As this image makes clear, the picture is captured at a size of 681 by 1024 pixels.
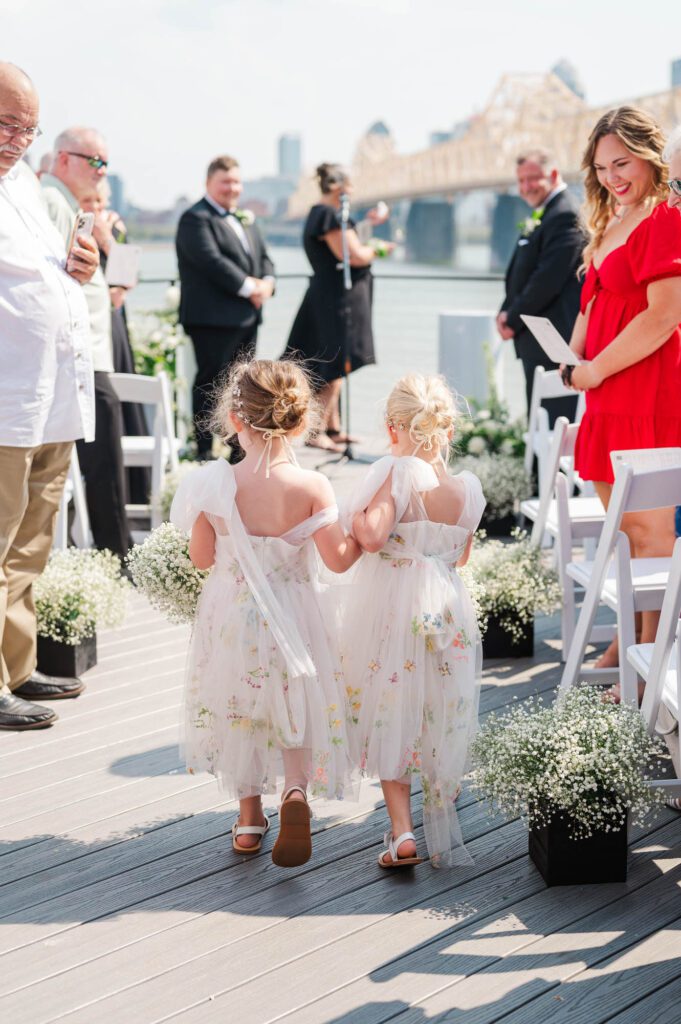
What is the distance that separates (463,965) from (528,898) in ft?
0.99

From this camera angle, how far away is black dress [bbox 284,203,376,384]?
24.9ft

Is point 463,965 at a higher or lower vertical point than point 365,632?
lower

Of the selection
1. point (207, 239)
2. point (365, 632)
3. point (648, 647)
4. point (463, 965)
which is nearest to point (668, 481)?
point (648, 647)

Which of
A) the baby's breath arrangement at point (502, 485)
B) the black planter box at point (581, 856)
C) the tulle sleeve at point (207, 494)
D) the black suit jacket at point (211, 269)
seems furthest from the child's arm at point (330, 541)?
the black suit jacket at point (211, 269)

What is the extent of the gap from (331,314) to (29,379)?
4.38 m

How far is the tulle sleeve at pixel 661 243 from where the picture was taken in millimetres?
3354

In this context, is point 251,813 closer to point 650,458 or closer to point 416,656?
point 416,656

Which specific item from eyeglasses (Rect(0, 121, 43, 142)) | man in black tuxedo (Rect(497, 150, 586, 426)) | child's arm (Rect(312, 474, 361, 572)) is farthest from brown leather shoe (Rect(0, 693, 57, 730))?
man in black tuxedo (Rect(497, 150, 586, 426))

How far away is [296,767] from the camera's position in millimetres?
2719

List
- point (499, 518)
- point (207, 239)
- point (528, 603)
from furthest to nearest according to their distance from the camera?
point (207, 239) → point (499, 518) → point (528, 603)

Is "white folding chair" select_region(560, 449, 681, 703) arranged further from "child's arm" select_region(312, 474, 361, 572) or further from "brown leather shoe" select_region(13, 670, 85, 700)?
"brown leather shoe" select_region(13, 670, 85, 700)

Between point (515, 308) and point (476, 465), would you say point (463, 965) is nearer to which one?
point (476, 465)

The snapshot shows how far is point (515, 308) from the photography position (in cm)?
630

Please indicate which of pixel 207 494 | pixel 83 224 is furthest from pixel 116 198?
pixel 207 494
